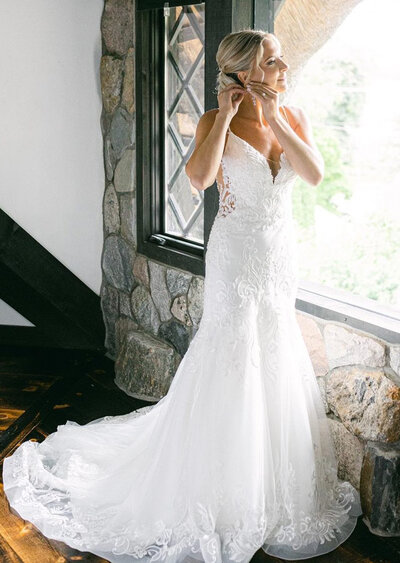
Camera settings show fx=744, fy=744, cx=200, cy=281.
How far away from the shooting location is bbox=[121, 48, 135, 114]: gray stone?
3.75 m

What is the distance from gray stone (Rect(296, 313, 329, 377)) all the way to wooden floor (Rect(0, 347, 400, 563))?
585 millimetres

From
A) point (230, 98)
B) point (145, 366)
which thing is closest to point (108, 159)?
point (145, 366)

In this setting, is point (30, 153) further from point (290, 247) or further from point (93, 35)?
point (290, 247)

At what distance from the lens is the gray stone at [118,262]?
403cm

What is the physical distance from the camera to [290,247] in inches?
100

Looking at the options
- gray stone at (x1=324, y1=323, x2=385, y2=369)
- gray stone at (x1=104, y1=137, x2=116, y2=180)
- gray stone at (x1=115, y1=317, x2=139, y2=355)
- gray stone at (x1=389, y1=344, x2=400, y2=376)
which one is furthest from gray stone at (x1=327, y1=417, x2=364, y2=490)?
gray stone at (x1=104, y1=137, x2=116, y2=180)

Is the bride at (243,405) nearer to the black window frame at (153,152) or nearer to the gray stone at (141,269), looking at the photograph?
the black window frame at (153,152)

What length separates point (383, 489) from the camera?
2.52m

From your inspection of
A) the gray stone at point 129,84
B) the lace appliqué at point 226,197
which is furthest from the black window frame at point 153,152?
the lace appliqué at point 226,197

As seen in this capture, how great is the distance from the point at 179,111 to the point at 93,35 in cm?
89

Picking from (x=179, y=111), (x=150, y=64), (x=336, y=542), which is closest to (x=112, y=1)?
(x=150, y=64)

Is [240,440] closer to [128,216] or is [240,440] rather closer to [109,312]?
[128,216]

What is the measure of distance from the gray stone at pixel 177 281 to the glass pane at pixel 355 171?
746 mm

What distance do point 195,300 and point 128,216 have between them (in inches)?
29.7
